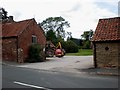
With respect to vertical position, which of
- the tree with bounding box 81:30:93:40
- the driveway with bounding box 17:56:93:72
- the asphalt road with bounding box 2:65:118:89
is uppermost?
the tree with bounding box 81:30:93:40

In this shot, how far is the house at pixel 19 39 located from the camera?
33406 millimetres

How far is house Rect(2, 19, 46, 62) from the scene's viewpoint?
33.4 meters

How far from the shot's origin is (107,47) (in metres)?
24.0

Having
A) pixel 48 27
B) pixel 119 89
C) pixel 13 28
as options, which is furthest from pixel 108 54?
pixel 48 27

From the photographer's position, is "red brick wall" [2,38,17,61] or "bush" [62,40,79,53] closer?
"red brick wall" [2,38,17,61]

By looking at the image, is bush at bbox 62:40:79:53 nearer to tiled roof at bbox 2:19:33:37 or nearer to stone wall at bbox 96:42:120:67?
tiled roof at bbox 2:19:33:37

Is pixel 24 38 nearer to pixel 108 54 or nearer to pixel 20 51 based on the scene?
pixel 20 51

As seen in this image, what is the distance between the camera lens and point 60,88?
13.0 m

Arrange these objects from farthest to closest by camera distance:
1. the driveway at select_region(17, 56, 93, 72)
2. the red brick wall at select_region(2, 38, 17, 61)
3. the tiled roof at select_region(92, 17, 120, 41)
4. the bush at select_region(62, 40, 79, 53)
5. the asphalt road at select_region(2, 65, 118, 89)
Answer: the bush at select_region(62, 40, 79, 53) → the red brick wall at select_region(2, 38, 17, 61) → the tiled roof at select_region(92, 17, 120, 41) → the driveway at select_region(17, 56, 93, 72) → the asphalt road at select_region(2, 65, 118, 89)

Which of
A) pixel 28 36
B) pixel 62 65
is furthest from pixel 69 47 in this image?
pixel 62 65

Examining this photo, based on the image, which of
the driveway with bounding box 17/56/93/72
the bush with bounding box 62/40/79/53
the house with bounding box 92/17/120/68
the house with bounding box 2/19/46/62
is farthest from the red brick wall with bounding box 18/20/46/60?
the bush with bounding box 62/40/79/53

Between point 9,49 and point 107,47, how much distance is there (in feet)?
48.3

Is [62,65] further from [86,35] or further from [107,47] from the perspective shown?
[86,35]

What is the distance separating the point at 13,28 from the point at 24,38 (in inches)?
135
